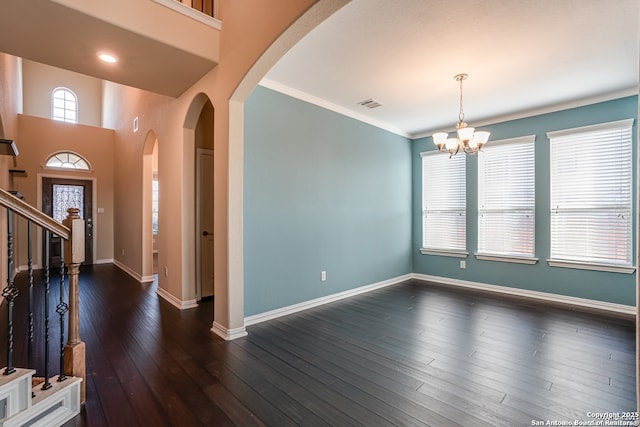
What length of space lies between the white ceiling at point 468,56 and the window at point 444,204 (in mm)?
1147

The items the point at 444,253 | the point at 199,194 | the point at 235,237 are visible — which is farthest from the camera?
the point at 444,253

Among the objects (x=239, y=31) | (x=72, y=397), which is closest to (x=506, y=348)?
(x=72, y=397)

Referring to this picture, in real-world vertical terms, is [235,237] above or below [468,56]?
below

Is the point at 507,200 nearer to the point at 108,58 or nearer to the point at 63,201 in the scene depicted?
the point at 108,58

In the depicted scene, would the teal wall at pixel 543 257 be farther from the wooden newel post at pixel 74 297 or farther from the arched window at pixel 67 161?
the arched window at pixel 67 161

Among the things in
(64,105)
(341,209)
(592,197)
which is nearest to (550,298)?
(592,197)

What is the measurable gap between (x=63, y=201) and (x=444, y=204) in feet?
27.5

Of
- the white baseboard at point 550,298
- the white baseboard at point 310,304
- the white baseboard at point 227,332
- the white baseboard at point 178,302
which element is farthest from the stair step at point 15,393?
the white baseboard at point 550,298

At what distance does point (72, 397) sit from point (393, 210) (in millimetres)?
4663

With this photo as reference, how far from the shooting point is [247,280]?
131 inches

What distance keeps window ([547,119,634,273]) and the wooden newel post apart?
5.44m

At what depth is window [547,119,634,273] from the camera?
3791 mm

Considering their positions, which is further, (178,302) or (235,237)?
(178,302)

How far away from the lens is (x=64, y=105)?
9.12m
